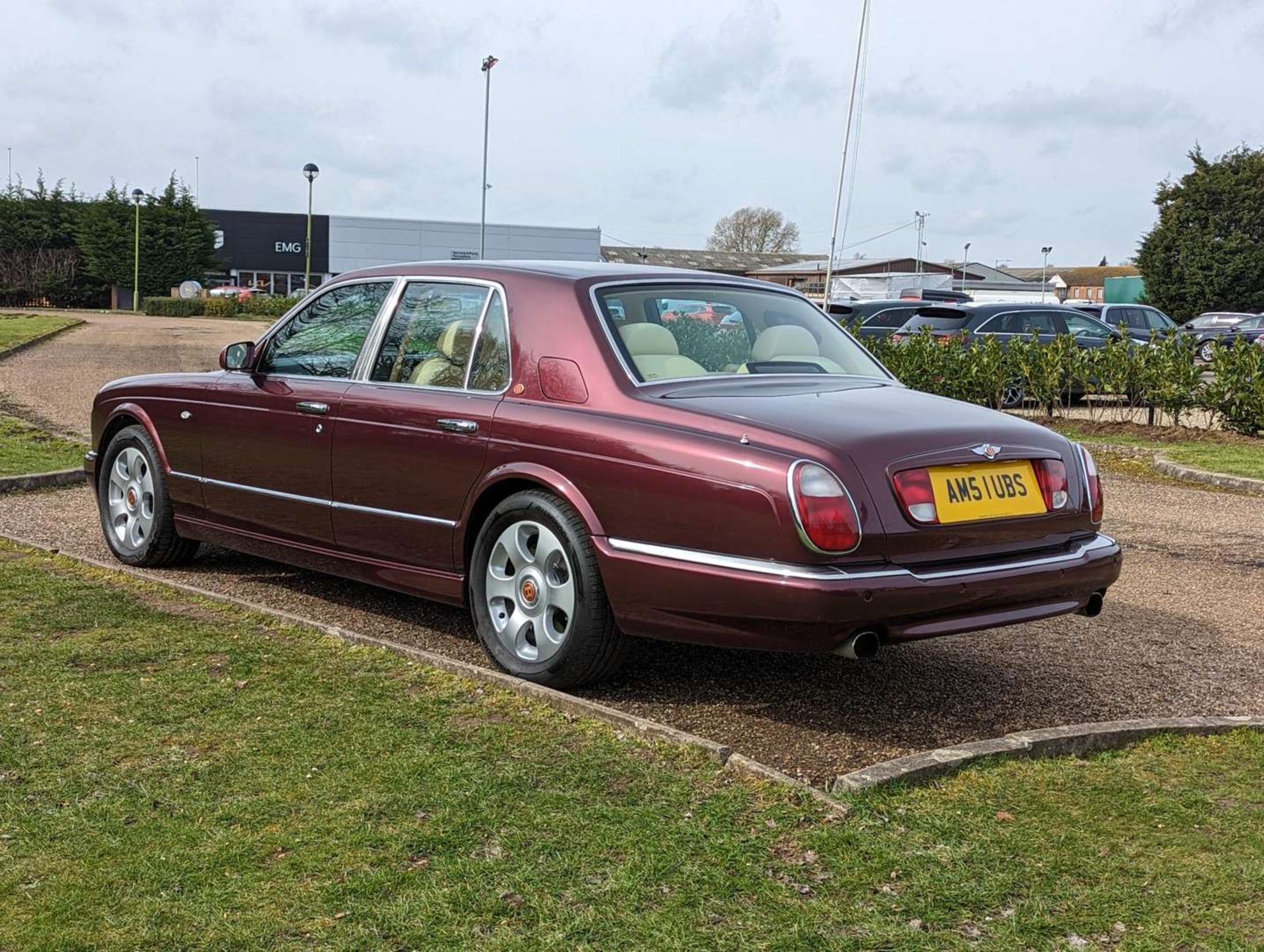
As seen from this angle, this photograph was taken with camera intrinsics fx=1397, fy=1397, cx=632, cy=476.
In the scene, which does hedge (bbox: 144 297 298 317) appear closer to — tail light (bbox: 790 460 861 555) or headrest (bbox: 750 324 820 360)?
headrest (bbox: 750 324 820 360)

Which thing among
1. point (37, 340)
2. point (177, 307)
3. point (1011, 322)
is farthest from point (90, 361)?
point (177, 307)

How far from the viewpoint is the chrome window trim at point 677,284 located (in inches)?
199

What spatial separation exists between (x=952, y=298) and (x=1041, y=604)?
39.3 metres

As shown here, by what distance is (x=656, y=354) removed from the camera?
5.19m

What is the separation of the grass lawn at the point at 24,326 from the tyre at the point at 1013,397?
1820cm

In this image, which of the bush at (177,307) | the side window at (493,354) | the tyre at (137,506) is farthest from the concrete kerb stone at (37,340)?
the side window at (493,354)

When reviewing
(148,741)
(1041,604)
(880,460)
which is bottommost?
(148,741)

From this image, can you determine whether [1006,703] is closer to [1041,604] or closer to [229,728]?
[1041,604]

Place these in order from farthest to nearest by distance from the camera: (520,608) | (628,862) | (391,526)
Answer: (391,526), (520,608), (628,862)

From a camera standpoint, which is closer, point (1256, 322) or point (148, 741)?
point (148, 741)

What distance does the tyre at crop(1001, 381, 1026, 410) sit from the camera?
17.0 meters

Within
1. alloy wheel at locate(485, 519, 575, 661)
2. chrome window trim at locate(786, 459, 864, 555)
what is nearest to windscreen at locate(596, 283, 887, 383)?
alloy wheel at locate(485, 519, 575, 661)

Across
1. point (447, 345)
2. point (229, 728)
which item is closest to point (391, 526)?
point (447, 345)

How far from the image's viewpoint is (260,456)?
252 inches
